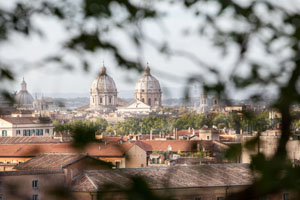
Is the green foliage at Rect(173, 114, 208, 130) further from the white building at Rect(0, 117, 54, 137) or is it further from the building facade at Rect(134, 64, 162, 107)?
the white building at Rect(0, 117, 54, 137)

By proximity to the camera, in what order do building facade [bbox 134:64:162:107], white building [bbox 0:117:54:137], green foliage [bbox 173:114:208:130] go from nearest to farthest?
building facade [bbox 134:64:162:107], green foliage [bbox 173:114:208:130], white building [bbox 0:117:54:137]

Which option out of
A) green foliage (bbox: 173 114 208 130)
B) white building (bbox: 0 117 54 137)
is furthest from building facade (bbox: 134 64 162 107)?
white building (bbox: 0 117 54 137)

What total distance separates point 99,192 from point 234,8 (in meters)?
0.40

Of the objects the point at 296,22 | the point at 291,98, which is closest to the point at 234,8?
the point at 296,22

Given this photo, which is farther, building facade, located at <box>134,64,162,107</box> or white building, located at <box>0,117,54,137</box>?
white building, located at <box>0,117,54,137</box>

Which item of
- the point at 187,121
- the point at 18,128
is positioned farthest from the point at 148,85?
the point at 18,128

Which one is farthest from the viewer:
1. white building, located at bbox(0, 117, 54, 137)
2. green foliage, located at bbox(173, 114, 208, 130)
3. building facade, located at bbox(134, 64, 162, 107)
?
white building, located at bbox(0, 117, 54, 137)

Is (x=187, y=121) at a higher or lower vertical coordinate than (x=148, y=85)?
lower

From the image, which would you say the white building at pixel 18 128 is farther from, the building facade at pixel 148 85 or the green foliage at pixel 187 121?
the green foliage at pixel 187 121

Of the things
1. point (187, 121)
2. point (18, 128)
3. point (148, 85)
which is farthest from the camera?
point (18, 128)

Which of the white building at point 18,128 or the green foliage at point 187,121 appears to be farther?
the white building at point 18,128

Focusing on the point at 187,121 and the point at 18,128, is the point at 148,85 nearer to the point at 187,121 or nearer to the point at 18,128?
the point at 187,121

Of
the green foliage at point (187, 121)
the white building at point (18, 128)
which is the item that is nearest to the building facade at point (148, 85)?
the green foliage at point (187, 121)

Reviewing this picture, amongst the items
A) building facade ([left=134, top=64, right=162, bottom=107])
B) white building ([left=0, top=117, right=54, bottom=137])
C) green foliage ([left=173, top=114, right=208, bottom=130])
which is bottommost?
green foliage ([left=173, top=114, right=208, bottom=130])
